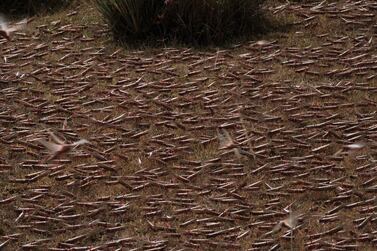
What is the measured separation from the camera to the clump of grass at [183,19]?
635cm

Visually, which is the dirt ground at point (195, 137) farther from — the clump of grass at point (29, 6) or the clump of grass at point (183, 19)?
the clump of grass at point (29, 6)

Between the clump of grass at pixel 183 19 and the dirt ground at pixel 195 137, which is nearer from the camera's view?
the dirt ground at pixel 195 137

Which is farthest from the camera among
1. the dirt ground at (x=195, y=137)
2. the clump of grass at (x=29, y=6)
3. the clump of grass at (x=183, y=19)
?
the clump of grass at (x=29, y=6)

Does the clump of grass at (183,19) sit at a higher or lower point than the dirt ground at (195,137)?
higher

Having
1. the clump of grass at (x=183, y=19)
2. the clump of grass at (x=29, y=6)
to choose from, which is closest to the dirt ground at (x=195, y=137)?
the clump of grass at (x=183, y=19)

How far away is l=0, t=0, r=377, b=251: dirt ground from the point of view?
14.3 feet

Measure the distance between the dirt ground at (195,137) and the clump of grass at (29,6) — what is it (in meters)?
0.30

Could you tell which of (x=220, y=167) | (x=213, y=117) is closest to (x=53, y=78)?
(x=213, y=117)

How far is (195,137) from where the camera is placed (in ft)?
17.1

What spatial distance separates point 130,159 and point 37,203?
616mm

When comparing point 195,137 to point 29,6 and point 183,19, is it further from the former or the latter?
point 29,6

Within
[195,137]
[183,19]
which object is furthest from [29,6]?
[195,137]

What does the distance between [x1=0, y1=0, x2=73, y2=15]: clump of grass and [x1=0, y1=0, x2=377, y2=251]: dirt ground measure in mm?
297

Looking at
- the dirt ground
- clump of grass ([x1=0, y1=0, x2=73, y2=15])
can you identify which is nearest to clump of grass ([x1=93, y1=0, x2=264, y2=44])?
the dirt ground
